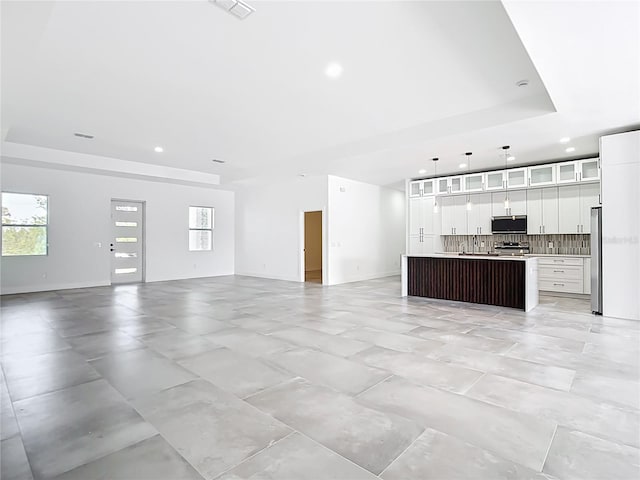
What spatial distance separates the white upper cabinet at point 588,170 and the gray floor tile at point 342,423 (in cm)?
721

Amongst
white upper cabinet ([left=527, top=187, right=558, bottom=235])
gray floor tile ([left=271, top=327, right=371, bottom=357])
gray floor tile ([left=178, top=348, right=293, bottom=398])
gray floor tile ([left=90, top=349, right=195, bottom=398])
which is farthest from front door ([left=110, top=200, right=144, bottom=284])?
white upper cabinet ([left=527, top=187, right=558, bottom=235])

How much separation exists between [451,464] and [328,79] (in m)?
4.02

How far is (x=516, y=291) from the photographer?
18.9ft

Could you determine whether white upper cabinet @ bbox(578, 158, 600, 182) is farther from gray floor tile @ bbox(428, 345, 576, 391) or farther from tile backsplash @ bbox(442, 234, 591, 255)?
gray floor tile @ bbox(428, 345, 576, 391)

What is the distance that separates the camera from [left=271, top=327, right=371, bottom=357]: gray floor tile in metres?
3.68

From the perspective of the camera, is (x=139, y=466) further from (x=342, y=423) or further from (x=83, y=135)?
(x=83, y=135)

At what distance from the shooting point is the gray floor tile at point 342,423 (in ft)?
6.32

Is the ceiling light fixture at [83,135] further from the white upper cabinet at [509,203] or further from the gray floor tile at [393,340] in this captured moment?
the white upper cabinet at [509,203]

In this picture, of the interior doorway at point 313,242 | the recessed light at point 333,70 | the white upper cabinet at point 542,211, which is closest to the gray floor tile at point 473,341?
the recessed light at point 333,70

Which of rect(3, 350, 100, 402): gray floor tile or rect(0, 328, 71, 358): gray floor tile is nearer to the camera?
rect(3, 350, 100, 402): gray floor tile

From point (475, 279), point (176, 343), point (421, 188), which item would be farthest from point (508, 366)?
point (421, 188)

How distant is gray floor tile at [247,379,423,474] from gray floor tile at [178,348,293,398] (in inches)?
6.9

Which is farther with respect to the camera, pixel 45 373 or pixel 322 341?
pixel 322 341

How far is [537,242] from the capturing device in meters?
8.18
